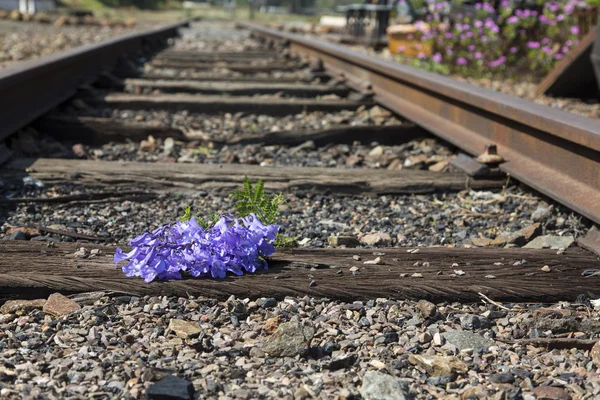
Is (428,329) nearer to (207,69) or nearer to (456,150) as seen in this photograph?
(456,150)

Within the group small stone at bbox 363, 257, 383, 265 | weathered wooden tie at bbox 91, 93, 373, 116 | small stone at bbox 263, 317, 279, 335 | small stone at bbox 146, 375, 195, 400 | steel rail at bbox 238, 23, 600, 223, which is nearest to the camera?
small stone at bbox 146, 375, 195, 400

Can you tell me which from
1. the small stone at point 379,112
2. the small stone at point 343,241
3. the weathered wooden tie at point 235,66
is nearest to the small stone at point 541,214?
the small stone at point 343,241

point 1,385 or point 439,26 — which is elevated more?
point 439,26

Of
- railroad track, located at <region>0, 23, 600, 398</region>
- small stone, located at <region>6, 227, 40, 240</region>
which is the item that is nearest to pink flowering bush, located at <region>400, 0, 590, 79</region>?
railroad track, located at <region>0, 23, 600, 398</region>

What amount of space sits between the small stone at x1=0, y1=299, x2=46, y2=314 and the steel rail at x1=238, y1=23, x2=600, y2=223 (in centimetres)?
181

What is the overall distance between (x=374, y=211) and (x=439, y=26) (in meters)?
7.15

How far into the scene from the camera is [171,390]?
166cm

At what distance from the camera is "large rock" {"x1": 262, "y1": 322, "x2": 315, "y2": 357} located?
1896 millimetres

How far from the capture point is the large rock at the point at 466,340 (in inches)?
77.3

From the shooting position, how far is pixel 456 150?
→ 429 centimetres

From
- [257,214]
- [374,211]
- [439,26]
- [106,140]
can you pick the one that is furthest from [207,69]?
[257,214]

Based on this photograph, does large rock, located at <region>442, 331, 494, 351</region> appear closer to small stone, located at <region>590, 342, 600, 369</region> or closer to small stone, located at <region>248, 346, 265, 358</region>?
small stone, located at <region>590, 342, 600, 369</region>

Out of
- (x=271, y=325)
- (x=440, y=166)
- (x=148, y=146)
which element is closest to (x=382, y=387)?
(x=271, y=325)

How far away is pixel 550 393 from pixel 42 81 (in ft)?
13.2
